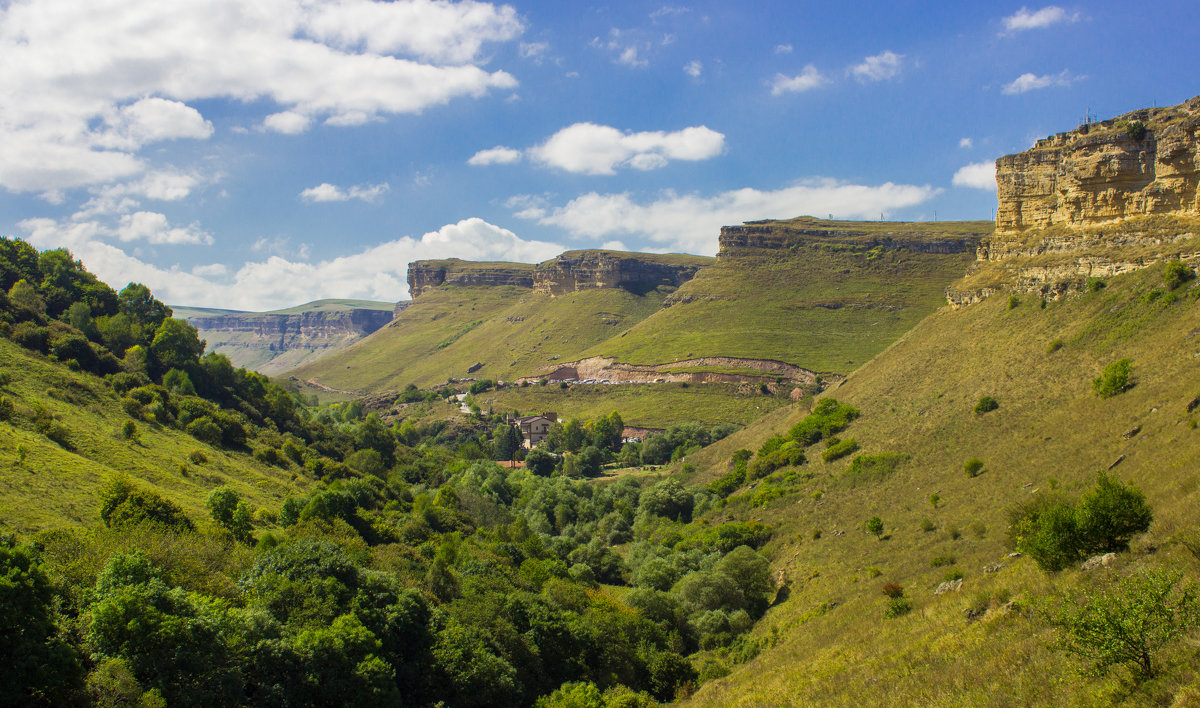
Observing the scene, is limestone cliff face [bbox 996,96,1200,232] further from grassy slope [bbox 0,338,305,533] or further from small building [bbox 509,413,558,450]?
small building [bbox 509,413,558,450]

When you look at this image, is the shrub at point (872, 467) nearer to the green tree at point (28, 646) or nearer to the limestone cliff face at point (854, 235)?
the green tree at point (28, 646)

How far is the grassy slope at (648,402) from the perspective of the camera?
3435 inches

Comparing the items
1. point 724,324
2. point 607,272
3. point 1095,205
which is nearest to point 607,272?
point 607,272

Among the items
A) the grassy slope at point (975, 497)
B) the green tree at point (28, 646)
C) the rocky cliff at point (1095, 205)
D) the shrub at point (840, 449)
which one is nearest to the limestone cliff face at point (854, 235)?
the rocky cliff at point (1095, 205)

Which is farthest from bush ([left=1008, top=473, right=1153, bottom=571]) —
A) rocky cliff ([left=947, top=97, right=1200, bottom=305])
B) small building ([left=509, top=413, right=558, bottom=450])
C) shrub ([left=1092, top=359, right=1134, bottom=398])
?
small building ([left=509, top=413, right=558, bottom=450])

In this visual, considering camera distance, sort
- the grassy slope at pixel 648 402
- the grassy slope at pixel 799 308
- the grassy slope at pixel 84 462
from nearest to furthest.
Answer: the grassy slope at pixel 84 462
the grassy slope at pixel 648 402
the grassy slope at pixel 799 308

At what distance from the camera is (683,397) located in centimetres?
9506

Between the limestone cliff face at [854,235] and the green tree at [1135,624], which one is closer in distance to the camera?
the green tree at [1135,624]

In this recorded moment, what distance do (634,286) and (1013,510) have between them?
16041cm

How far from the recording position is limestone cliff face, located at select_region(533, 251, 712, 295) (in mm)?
180375

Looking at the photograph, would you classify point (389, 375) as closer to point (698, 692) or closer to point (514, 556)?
point (514, 556)

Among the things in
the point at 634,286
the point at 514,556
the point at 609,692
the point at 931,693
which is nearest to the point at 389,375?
the point at 634,286

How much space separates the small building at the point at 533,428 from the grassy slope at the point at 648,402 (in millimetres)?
3817

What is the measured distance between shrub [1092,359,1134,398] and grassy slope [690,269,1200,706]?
1.82 ft
